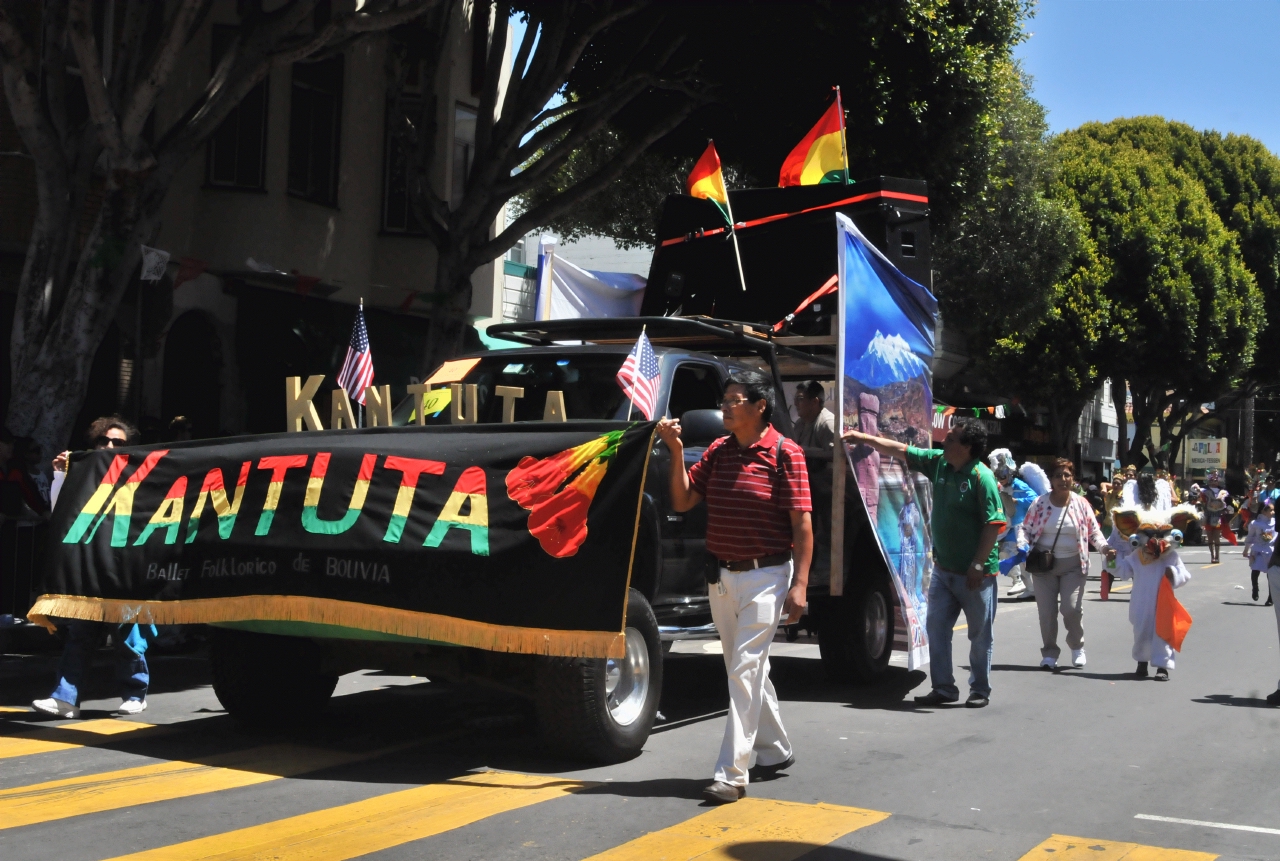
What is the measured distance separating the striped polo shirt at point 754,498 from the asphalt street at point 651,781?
1188 mm

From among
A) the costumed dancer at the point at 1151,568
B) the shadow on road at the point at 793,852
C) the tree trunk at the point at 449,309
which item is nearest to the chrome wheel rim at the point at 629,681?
the shadow on road at the point at 793,852

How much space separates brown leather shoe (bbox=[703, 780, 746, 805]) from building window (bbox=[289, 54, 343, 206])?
13995mm

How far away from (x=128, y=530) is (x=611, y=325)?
316cm

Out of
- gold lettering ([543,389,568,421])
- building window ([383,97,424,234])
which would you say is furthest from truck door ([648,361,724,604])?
building window ([383,97,424,234])

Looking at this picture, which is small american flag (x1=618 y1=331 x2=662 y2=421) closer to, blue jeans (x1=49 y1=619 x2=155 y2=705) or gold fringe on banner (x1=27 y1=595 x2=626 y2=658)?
gold fringe on banner (x1=27 y1=595 x2=626 y2=658)

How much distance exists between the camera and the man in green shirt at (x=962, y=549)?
360 inches

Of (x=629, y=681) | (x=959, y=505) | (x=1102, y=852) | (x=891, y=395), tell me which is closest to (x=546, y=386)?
(x=629, y=681)

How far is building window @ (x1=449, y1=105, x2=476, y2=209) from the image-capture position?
69.1ft

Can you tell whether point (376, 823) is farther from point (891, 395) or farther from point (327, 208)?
point (327, 208)

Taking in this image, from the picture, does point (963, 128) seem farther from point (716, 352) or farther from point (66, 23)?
point (66, 23)

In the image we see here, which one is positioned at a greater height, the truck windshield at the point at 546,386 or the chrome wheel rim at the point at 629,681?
the truck windshield at the point at 546,386

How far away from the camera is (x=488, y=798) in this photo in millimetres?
6125

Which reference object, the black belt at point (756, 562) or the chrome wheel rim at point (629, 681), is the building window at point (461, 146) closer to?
the chrome wheel rim at point (629, 681)

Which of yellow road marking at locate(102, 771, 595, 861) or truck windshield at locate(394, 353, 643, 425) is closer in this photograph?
yellow road marking at locate(102, 771, 595, 861)
